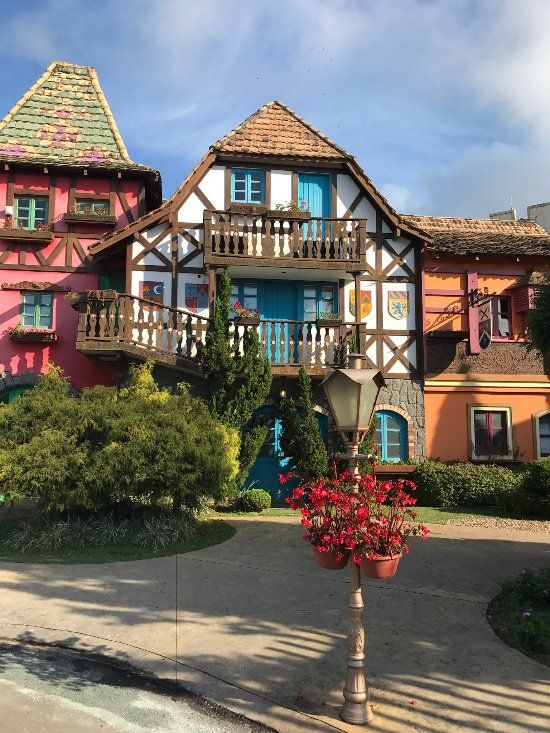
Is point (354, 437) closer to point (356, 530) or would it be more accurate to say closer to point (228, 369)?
point (356, 530)

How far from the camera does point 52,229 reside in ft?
52.5

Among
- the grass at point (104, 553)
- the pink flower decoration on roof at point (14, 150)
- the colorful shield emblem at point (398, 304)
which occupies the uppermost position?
the pink flower decoration on roof at point (14, 150)

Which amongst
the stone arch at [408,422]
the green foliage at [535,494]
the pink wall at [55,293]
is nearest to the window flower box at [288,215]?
the pink wall at [55,293]

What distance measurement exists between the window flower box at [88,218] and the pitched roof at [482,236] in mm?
8198

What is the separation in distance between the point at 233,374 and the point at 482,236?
9.42 meters

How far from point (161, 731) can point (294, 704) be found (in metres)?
1.08

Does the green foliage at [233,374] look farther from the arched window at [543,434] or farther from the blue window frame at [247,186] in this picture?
the arched window at [543,434]

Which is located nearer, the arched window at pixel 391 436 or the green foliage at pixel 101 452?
the green foliage at pixel 101 452

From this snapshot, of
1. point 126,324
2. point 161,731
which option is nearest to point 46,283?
point 126,324

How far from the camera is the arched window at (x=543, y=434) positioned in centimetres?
1662

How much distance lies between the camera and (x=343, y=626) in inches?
246

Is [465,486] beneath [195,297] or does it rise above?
beneath

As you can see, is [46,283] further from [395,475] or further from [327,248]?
[395,475]

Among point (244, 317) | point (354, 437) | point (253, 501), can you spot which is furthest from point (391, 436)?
point (354, 437)
